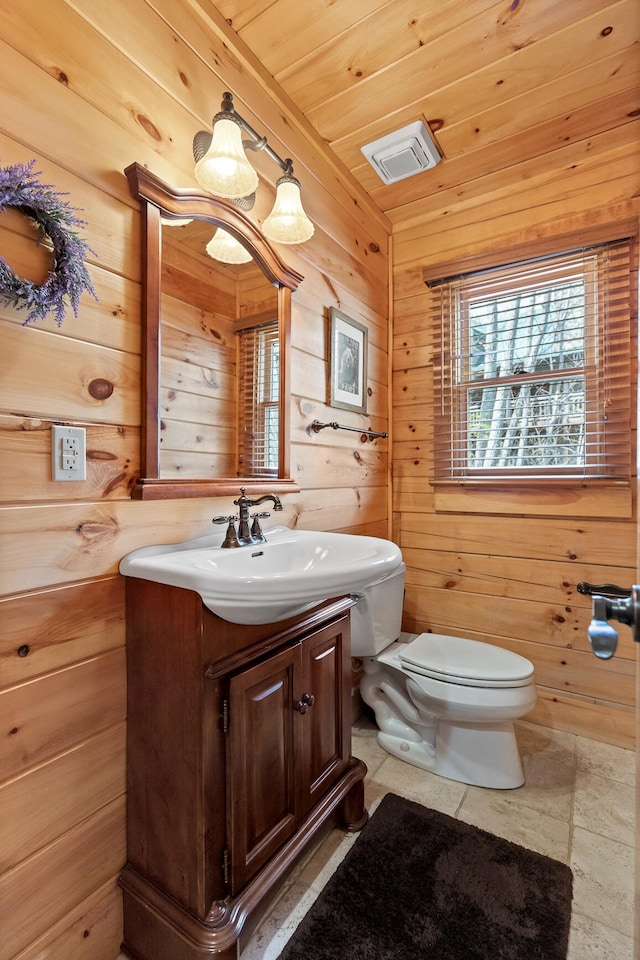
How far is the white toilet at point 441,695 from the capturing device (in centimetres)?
149

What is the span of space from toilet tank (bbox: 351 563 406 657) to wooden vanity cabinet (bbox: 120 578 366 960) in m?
0.58

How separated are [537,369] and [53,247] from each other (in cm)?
190

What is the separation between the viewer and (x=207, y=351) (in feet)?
4.10

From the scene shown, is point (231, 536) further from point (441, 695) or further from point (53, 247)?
point (441, 695)

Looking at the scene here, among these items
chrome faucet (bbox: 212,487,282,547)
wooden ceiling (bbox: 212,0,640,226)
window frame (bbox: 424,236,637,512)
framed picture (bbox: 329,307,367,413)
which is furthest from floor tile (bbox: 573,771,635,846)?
wooden ceiling (bbox: 212,0,640,226)

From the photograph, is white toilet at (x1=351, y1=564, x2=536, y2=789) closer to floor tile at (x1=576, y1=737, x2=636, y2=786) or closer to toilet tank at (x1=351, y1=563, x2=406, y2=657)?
toilet tank at (x1=351, y1=563, x2=406, y2=657)

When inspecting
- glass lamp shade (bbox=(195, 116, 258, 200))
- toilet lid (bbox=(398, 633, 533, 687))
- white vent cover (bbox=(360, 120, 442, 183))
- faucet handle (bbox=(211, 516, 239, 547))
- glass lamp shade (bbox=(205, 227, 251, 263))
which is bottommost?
toilet lid (bbox=(398, 633, 533, 687))

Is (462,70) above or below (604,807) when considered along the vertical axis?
above

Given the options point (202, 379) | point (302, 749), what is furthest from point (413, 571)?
point (202, 379)

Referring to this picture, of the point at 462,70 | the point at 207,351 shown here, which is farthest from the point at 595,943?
the point at 462,70

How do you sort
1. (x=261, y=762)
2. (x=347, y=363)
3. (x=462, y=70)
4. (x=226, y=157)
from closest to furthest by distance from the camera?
(x=261, y=762) → (x=226, y=157) → (x=462, y=70) → (x=347, y=363)

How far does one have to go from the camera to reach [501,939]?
104cm

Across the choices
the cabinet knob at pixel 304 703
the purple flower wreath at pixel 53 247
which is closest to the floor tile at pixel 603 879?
the cabinet knob at pixel 304 703

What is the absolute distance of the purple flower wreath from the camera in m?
0.77
